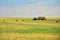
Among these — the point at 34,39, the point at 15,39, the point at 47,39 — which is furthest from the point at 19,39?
the point at 47,39

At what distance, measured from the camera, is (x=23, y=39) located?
1502 centimetres

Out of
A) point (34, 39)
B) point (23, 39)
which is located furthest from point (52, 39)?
point (23, 39)

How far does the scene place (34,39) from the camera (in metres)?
15.3

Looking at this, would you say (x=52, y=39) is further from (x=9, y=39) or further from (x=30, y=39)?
(x=9, y=39)

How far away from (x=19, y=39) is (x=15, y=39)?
415 mm

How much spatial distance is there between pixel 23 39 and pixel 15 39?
2.71 feet

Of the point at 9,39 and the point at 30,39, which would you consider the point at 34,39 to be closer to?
the point at 30,39

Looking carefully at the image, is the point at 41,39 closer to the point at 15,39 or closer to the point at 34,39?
the point at 34,39

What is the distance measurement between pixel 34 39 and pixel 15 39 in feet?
6.60

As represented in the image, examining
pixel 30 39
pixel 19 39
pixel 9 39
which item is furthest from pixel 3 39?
pixel 30 39

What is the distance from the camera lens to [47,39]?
15.4 m

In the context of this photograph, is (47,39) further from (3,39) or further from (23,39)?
(3,39)

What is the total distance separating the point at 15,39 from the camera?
14969 millimetres

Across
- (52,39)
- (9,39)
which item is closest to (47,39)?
(52,39)
